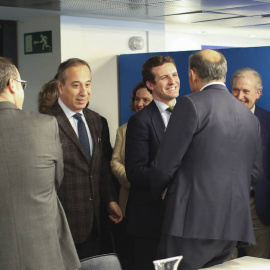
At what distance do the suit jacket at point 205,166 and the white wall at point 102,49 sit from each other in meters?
3.64

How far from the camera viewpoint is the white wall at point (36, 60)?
6.48 meters

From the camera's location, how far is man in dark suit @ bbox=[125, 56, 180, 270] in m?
3.54

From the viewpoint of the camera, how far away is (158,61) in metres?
3.84

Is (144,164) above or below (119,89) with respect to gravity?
below

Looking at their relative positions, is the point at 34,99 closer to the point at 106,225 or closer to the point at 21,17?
the point at 21,17

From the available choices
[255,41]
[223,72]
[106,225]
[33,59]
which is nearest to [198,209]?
[223,72]

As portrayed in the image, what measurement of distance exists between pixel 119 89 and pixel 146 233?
3612 millimetres

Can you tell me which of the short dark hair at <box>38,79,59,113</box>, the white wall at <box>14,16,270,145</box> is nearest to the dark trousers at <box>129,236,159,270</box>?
the short dark hair at <box>38,79,59,113</box>

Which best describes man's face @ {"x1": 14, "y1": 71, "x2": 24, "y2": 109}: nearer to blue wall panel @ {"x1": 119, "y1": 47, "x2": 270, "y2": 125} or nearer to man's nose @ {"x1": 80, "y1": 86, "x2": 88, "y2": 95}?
man's nose @ {"x1": 80, "y1": 86, "x2": 88, "y2": 95}

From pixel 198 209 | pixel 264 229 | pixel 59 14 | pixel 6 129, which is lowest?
pixel 264 229

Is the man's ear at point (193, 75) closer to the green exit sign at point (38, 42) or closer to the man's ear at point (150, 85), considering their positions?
the man's ear at point (150, 85)

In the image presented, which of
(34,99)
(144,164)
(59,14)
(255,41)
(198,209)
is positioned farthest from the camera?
(255,41)

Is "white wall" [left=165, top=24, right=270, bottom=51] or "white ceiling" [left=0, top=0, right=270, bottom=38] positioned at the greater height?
"white wall" [left=165, top=24, right=270, bottom=51]

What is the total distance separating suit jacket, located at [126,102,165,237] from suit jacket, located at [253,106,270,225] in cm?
105
